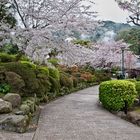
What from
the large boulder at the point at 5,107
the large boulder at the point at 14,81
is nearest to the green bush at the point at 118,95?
the large boulder at the point at 14,81

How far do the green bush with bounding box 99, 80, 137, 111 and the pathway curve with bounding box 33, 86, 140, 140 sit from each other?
0.43m

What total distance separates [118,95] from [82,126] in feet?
11.9

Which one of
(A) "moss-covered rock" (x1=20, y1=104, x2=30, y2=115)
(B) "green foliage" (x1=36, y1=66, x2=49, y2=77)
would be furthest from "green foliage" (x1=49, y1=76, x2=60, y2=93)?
(A) "moss-covered rock" (x1=20, y1=104, x2=30, y2=115)

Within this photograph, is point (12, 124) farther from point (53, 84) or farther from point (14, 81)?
point (53, 84)

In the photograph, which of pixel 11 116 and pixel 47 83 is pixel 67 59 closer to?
pixel 47 83

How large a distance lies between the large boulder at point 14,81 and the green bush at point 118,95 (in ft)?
10.1

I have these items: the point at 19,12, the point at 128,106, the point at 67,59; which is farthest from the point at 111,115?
the point at 19,12

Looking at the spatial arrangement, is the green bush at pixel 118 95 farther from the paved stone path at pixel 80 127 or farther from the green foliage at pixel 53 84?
the green foliage at pixel 53 84

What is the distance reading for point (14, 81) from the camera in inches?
488

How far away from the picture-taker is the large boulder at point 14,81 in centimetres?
1237

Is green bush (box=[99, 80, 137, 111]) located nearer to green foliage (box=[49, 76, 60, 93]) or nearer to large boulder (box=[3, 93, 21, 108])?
large boulder (box=[3, 93, 21, 108])

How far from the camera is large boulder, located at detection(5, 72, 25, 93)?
12.4 meters

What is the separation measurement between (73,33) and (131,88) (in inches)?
111

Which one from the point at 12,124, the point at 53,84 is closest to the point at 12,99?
the point at 12,124
